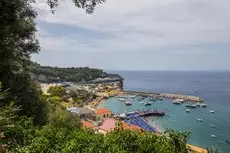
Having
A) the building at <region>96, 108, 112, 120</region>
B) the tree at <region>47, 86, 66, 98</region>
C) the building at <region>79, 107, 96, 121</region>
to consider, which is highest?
the tree at <region>47, 86, 66, 98</region>

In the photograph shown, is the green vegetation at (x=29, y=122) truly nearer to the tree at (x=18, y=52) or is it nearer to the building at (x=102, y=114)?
the tree at (x=18, y=52)

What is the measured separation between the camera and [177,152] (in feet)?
40.1

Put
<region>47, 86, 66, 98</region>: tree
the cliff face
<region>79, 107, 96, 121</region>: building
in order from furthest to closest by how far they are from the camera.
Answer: the cliff face
<region>47, 86, 66, 98</region>: tree
<region>79, 107, 96, 121</region>: building

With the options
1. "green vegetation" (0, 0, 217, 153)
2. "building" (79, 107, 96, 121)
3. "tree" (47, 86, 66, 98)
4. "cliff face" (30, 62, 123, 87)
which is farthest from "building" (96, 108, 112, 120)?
"cliff face" (30, 62, 123, 87)

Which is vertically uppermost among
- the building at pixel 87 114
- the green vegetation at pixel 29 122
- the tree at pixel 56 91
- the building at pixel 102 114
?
→ the green vegetation at pixel 29 122

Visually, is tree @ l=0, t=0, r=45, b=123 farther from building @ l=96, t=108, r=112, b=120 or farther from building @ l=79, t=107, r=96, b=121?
building @ l=96, t=108, r=112, b=120

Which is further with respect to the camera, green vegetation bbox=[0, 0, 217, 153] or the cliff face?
the cliff face

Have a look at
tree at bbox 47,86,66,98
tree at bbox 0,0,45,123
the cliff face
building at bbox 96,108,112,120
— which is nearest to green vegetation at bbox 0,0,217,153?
tree at bbox 0,0,45,123

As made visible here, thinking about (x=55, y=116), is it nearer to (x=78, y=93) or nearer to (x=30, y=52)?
(x=30, y=52)

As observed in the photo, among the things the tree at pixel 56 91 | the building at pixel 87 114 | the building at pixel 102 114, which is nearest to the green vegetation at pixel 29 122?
the building at pixel 87 114

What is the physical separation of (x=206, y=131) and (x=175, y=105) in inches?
1148

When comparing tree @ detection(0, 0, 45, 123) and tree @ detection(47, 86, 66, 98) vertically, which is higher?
tree @ detection(0, 0, 45, 123)

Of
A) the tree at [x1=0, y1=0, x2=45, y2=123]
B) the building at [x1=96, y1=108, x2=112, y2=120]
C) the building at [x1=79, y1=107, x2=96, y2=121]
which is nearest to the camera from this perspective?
the tree at [x1=0, y1=0, x2=45, y2=123]

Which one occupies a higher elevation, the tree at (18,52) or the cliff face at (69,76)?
the tree at (18,52)
